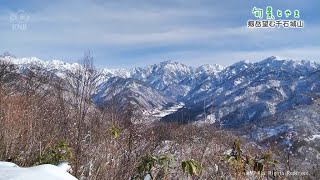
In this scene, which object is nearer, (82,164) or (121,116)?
(82,164)

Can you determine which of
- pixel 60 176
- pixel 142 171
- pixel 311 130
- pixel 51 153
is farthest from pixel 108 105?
pixel 311 130

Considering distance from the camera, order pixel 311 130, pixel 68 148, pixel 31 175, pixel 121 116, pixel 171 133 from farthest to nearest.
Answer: pixel 311 130
pixel 171 133
pixel 121 116
pixel 68 148
pixel 31 175

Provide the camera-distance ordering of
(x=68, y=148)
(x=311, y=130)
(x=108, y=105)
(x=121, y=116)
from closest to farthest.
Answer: (x=68, y=148), (x=108, y=105), (x=121, y=116), (x=311, y=130)

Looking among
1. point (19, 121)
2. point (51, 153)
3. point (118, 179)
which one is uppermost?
point (19, 121)

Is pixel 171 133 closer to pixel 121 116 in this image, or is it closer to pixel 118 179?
pixel 121 116

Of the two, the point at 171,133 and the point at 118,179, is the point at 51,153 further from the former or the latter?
the point at 171,133

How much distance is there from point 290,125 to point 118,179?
5275 inches

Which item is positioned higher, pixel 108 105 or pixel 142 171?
pixel 108 105

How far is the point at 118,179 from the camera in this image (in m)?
6.11

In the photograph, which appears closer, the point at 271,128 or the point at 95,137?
the point at 95,137

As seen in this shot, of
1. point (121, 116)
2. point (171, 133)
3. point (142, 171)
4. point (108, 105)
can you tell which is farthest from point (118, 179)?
point (171, 133)

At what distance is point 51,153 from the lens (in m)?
6.36

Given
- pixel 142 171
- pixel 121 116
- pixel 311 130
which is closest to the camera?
pixel 142 171

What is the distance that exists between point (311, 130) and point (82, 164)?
129474 millimetres
